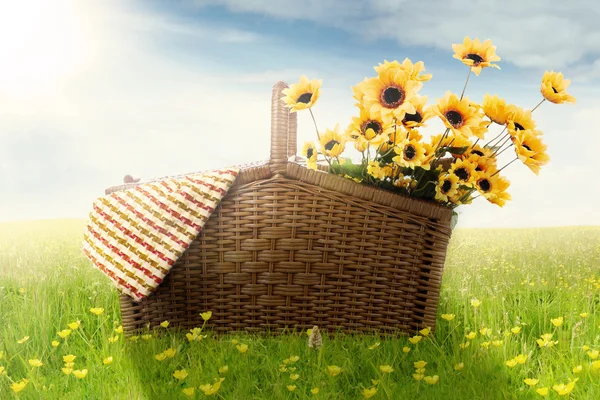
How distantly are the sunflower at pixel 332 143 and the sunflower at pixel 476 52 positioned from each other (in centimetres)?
61

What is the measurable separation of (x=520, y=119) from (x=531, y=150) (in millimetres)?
161

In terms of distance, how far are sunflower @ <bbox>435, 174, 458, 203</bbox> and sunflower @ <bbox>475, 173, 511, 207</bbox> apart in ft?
0.32

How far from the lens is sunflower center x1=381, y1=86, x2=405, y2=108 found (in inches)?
91.7

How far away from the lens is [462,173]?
2.56 metres

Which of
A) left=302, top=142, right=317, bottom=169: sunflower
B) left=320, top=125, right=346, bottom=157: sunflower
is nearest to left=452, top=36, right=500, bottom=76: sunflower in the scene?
left=320, top=125, right=346, bottom=157: sunflower

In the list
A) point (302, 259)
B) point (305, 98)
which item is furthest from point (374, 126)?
point (302, 259)

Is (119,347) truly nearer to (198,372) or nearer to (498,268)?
(198,372)

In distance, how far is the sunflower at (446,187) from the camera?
254 centimetres

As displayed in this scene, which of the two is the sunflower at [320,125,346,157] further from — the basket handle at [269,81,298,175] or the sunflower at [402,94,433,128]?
the sunflower at [402,94,433,128]

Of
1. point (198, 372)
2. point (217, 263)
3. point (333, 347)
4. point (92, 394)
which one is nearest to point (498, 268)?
point (333, 347)

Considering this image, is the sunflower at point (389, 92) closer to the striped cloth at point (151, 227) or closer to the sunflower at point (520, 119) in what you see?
the sunflower at point (520, 119)

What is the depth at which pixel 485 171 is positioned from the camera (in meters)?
2.58

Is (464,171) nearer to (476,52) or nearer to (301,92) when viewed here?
(476,52)

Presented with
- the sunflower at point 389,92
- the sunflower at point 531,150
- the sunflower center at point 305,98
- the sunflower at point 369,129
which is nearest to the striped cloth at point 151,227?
the sunflower center at point 305,98
